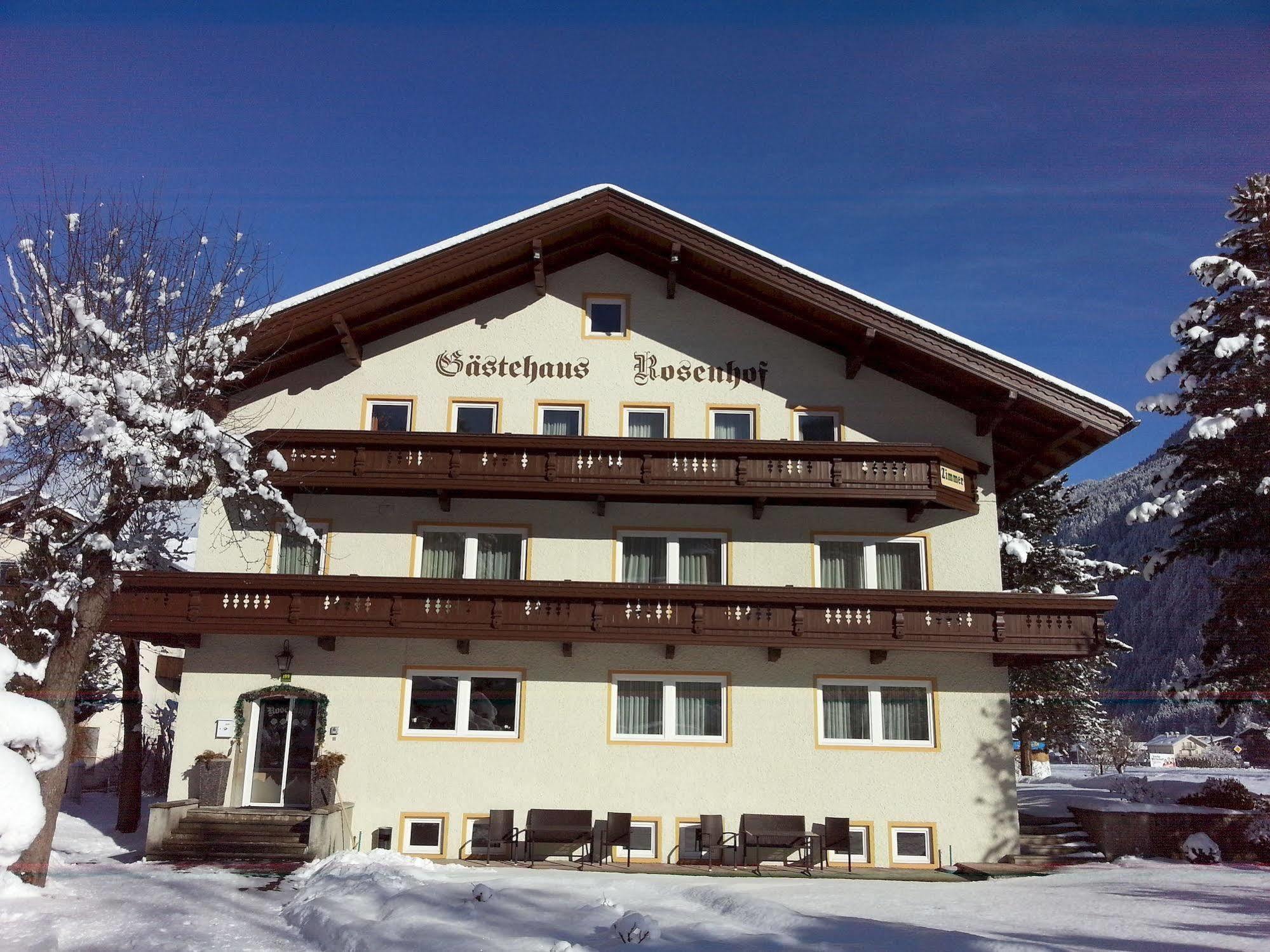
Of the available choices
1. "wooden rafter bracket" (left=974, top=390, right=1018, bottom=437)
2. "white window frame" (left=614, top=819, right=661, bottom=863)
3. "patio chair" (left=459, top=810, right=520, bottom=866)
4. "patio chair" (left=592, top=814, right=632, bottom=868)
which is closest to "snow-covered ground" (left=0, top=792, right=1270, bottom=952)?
"patio chair" (left=592, top=814, right=632, bottom=868)

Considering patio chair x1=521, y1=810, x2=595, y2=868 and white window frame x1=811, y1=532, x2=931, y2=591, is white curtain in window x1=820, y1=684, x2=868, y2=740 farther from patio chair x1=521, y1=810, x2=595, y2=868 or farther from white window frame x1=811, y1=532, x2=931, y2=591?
patio chair x1=521, y1=810, x2=595, y2=868

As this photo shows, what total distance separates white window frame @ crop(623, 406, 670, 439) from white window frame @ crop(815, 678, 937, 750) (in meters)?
6.18

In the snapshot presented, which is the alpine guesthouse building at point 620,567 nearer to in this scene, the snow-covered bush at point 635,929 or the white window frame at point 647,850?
the white window frame at point 647,850

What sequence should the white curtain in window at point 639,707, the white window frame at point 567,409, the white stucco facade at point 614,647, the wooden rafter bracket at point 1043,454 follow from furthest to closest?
the white window frame at point 567,409 < the wooden rafter bracket at point 1043,454 < the white curtain in window at point 639,707 < the white stucco facade at point 614,647

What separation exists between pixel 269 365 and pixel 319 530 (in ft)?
11.8

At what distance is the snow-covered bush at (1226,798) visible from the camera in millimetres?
20281

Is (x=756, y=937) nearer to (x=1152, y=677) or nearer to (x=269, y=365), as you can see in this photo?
(x=269, y=365)

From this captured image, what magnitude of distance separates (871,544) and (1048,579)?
1158cm

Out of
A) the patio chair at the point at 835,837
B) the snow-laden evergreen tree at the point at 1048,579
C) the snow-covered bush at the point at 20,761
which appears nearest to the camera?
the snow-covered bush at the point at 20,761

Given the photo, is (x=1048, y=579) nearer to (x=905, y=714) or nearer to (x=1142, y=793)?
(x=1142, y=793)

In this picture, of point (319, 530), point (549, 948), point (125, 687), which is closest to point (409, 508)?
point (319, 530)

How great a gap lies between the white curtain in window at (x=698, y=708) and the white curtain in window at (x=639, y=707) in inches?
14.9

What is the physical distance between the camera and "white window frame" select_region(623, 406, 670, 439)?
21969 millimetres

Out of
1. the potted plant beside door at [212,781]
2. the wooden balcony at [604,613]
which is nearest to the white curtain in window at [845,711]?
the wooden balcony at [604,613]
